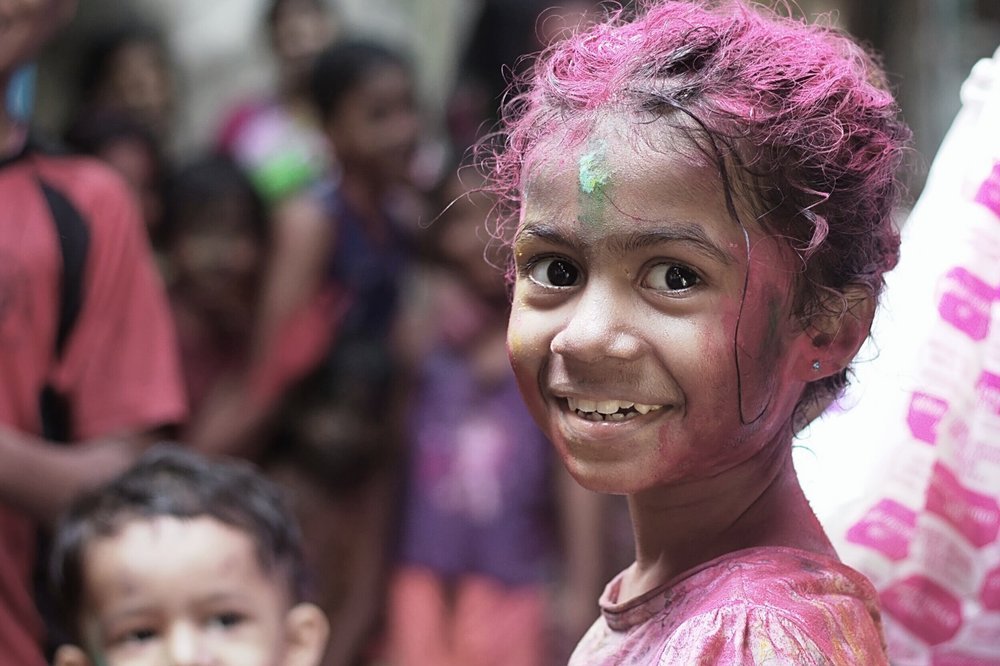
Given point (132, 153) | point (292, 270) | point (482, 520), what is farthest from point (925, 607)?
point (132, 153)

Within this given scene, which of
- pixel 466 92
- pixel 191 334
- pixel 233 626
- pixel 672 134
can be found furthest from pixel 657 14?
pixel 466 92

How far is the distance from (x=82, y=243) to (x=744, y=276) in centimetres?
172

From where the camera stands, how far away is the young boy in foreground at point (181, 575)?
2389 mm

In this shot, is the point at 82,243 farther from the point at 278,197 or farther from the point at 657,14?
the point at 278,197

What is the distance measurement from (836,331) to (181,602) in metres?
1.18

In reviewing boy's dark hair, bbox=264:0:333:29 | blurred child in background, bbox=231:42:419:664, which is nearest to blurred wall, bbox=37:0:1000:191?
boy's dark hair, bbox=264:0:333:29

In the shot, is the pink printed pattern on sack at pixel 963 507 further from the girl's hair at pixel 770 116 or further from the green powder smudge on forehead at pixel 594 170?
the green powder smudge on forehead at pixel 594 170

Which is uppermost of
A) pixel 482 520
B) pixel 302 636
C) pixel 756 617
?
pixel 756 617

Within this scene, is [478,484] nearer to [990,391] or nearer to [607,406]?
[990,391]

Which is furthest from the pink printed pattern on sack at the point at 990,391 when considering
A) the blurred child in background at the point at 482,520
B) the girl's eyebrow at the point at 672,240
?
the blurred child in background at the point at 482,520

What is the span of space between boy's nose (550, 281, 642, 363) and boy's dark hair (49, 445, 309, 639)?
1062 mm

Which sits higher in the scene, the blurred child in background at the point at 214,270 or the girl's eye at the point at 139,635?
the girl's eye at the point at 139,635

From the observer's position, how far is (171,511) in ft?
8.26

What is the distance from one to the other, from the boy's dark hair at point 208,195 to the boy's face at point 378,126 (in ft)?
1.02
